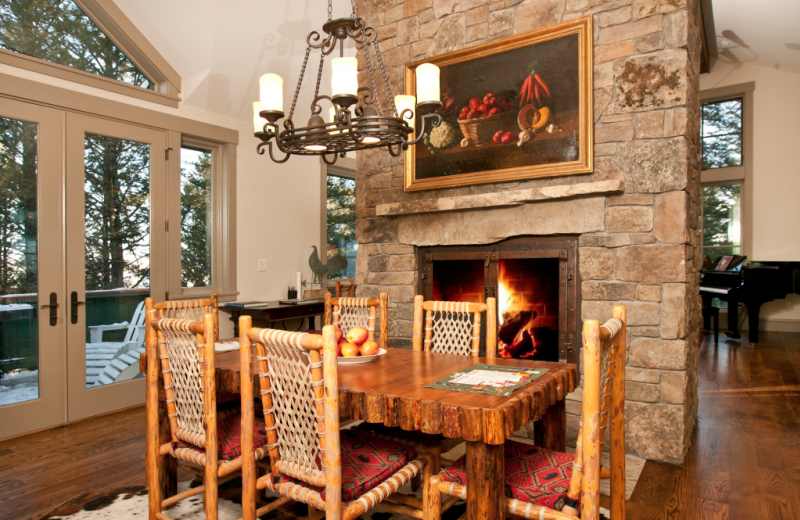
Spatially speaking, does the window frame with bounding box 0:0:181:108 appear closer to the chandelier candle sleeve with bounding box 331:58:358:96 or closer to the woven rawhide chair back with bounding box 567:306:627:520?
the chandelier candle sleeve with bounding box 331:58:358:96

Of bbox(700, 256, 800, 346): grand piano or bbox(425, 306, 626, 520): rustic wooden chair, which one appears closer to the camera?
bbox(425, 306, 626, 520): rustic wooden chair

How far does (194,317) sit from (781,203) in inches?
292

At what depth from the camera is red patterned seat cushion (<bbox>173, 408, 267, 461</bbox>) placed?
191cm

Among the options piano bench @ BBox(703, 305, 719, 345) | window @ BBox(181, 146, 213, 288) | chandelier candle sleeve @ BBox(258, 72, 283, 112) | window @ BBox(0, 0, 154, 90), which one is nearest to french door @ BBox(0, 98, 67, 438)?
window @ BBox(0, 0, 154, 90)

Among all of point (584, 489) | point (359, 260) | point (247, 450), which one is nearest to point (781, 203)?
point (359, 260)

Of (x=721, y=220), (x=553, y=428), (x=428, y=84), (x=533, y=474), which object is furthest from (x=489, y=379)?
(x=721, y=220)

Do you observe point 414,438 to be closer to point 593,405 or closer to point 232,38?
point 593,405

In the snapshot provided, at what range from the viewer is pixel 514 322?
3.53 metres

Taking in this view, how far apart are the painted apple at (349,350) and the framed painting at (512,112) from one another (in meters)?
1.68

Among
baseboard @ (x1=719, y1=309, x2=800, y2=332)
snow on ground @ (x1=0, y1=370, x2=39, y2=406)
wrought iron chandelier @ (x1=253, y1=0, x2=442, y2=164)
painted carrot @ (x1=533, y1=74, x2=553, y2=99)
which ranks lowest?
baseboard @ (x1=719, y1=309, x2=800, y2=332)

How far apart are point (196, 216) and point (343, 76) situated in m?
3.03

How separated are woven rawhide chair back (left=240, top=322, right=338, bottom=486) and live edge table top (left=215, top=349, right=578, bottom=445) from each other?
18 cm

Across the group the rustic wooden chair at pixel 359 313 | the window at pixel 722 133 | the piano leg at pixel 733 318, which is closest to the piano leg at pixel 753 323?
the piano leg at pixel 733 318

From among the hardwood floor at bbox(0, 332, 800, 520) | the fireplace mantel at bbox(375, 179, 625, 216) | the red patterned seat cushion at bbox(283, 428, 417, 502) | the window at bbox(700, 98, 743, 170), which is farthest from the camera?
the window at bbox(700, 98, 743, 170)
